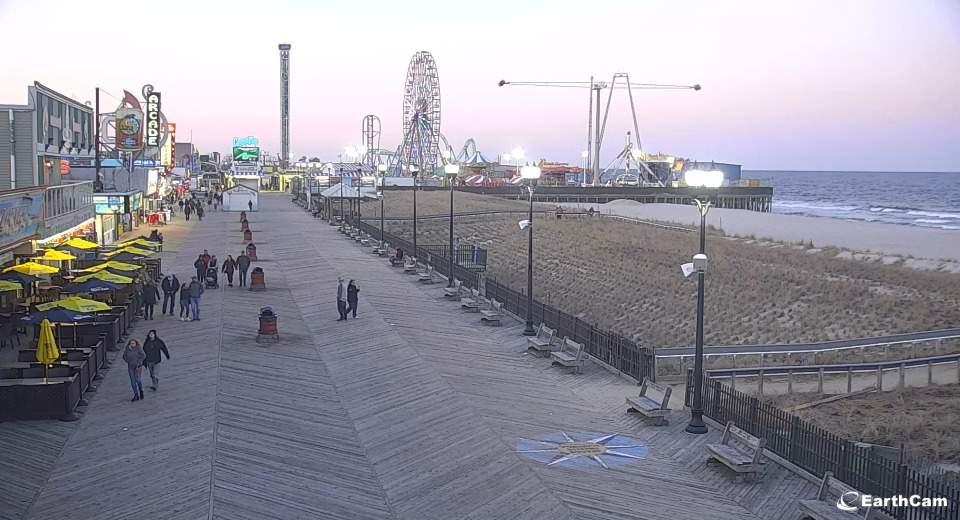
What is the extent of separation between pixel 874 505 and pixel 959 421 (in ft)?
20.7

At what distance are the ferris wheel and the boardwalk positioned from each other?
3445 inches

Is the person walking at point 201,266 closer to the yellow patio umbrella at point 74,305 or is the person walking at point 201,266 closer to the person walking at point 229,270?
the person walking at point 229,270

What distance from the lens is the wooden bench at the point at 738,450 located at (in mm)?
12477

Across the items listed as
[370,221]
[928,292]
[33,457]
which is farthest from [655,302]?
[370,221]

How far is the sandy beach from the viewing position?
175ft

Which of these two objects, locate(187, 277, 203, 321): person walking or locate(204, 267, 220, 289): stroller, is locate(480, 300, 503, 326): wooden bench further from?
locate(204, 267, 220, 289): stroller

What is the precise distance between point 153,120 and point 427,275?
37.4 metres

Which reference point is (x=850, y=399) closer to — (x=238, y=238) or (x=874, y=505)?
(x=874, y=505)

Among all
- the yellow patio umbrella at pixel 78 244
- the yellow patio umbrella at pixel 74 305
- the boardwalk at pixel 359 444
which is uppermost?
the yellow patio umbrella at pixel 78 244

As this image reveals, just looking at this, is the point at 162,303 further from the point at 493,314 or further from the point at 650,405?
the point at 650,405

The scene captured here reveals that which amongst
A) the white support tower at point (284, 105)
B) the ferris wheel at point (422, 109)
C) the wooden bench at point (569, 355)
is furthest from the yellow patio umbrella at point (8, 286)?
the white support tower at point (284, 105)

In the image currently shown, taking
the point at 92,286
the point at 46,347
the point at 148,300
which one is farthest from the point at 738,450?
the point at 92,286

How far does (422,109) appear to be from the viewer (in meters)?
113

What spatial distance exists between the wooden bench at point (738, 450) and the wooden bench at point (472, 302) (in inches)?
524
